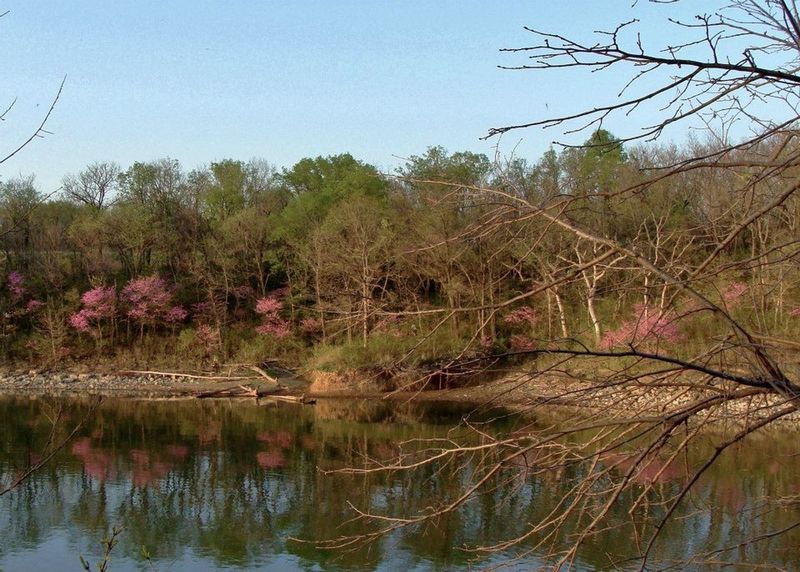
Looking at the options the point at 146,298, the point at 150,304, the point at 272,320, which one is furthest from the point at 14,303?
the point at 272,320

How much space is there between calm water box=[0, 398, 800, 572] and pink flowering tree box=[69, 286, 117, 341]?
41.0 feet

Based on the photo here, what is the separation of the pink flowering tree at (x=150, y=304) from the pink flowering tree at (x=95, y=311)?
27.4 inches

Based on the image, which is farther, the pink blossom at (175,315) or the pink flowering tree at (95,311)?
the pink blossom at (175,315)

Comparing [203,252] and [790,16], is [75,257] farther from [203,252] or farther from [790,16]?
[790,16]

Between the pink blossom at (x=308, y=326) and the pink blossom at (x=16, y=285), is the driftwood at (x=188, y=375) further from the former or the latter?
the pink blossom at (x=16, y=285)

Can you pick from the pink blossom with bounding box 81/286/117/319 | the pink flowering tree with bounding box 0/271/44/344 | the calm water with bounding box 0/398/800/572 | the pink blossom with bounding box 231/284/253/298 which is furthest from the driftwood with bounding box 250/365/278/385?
the pink flowering tree with bounding box 0/271/44/344

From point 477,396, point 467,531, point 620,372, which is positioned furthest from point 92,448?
point 620,372

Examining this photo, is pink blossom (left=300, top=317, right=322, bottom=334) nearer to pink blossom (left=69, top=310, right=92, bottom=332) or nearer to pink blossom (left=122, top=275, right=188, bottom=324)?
pink blossom (left=122, top=275, right=188, bottom=324)

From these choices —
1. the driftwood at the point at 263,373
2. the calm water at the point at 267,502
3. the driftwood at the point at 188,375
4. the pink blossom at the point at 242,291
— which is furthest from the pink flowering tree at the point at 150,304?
the calm water at the point at 267,502

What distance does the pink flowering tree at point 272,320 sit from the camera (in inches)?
1395

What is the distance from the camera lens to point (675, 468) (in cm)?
1505

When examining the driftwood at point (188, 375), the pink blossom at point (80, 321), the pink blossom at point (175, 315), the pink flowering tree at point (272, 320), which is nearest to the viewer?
the driftwood at point (188, 375)

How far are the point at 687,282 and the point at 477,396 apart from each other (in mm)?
25373

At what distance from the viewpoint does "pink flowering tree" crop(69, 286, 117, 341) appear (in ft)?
114
